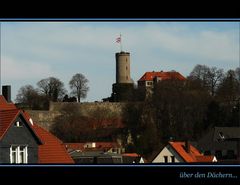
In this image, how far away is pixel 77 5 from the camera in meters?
2.40

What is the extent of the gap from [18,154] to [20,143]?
0.15 m

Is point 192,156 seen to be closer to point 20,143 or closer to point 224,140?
point 224,140

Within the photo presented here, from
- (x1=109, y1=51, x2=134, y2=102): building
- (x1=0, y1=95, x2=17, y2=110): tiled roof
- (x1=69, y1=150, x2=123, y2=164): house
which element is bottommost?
(x1=69, y1=150, x2=123, y2=164): house

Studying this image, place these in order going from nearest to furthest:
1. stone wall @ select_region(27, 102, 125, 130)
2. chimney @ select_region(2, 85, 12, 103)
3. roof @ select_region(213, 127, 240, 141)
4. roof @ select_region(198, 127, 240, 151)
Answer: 1. chimney @ select_region(2, 85, 12, 103)
2. roof @ select_region(213, 127, 240, 141)
3. roof @ select_region(198, 127, 240, 151)
4. stone wall @ select_region(27, 102, 125, 130)

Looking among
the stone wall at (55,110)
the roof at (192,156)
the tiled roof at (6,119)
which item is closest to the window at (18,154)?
the tiled roof at (6,119)

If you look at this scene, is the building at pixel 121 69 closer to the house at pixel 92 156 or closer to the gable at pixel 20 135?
the house at pixel 92 156

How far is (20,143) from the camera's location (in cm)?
255

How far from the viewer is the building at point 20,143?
2.43m

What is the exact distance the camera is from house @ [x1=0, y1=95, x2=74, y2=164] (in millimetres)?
2426

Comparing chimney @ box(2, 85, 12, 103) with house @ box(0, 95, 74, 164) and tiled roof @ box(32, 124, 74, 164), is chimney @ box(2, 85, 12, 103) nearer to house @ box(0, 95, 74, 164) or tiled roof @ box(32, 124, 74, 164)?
house @ box(0, 95, 74, 164)

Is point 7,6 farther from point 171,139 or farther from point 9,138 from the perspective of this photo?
point 171,139

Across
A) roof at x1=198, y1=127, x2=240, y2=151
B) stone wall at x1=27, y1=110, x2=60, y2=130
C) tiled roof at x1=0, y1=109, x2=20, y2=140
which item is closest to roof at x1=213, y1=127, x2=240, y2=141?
roof at x1=198, y1=127, x2=240, y2=151

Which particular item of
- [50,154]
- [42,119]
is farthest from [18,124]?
[42,119]

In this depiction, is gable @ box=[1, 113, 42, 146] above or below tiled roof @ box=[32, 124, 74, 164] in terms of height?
above
